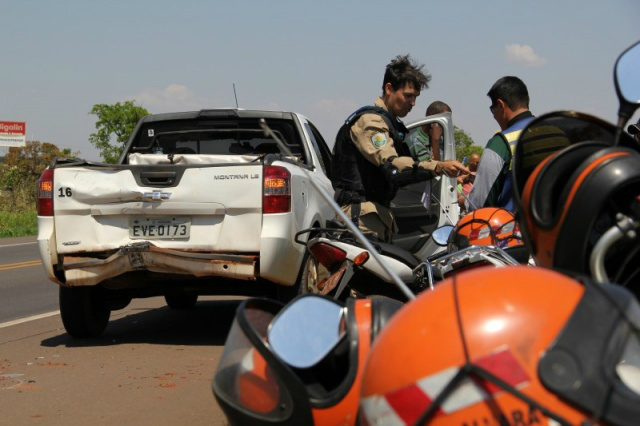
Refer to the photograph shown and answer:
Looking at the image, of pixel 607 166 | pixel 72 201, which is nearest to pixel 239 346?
pixel 607 166

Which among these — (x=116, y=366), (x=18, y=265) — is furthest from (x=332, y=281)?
(x=18, y=265)

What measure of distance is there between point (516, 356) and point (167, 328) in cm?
690

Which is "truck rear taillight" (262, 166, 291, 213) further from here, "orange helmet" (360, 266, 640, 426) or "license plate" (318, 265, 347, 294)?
"orange helmet" (360, 266, 640, 426)

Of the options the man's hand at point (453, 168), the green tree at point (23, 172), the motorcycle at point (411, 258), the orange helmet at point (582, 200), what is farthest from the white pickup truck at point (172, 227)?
the green tree at point (23, 172)

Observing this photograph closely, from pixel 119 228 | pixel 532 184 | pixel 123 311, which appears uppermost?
pixel 532 184

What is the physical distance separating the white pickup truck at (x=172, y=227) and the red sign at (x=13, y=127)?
52.3 m

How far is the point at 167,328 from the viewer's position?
8.64m

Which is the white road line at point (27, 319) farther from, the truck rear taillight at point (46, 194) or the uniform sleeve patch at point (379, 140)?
the uniform sleeve patch at point (379, 140)

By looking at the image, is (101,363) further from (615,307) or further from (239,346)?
(615,307)

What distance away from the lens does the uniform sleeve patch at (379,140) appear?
19.1 ft

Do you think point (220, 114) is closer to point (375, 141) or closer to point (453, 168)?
point (375, 141)

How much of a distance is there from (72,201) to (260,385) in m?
4.94

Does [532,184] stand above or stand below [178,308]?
above

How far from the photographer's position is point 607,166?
2.55 m
